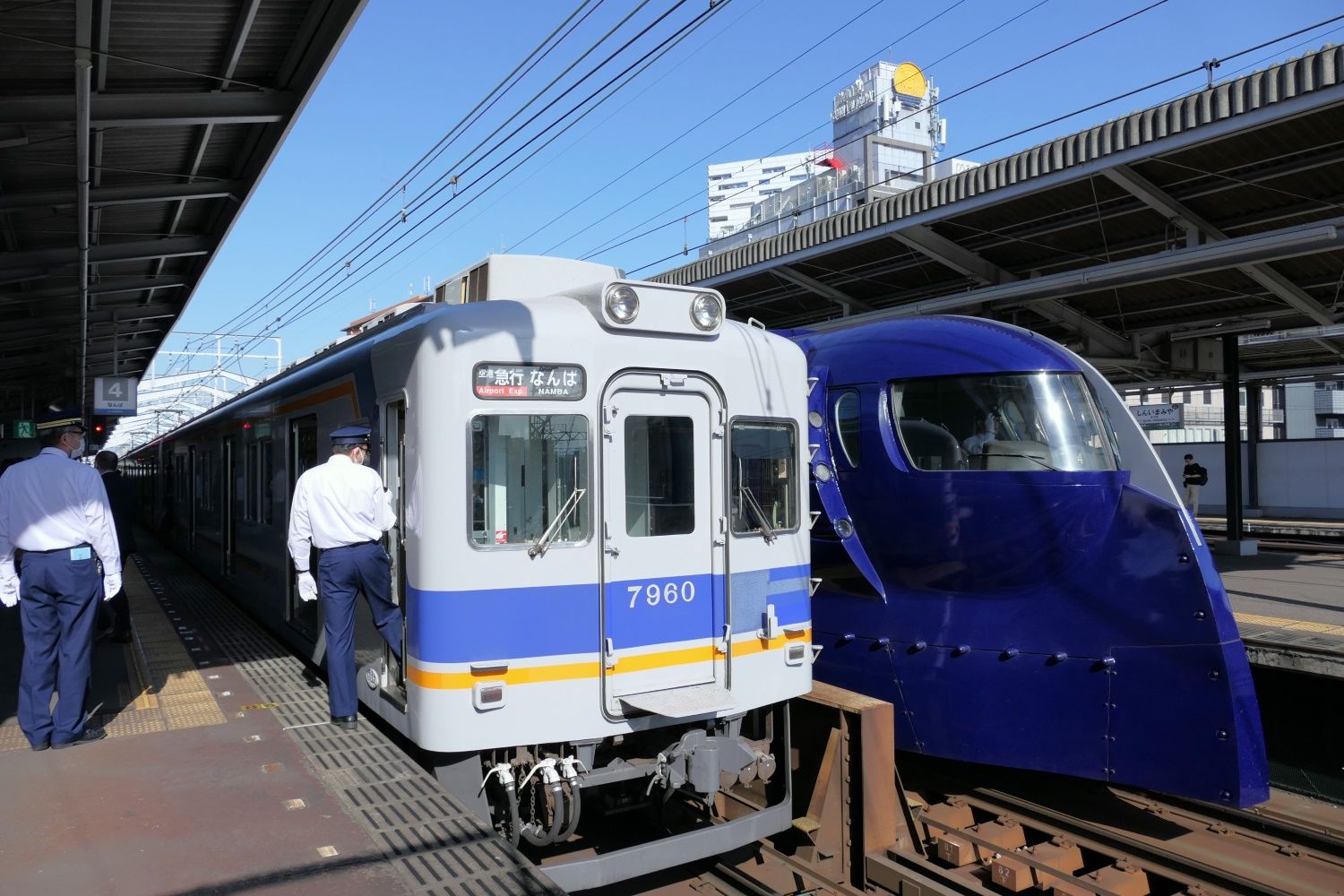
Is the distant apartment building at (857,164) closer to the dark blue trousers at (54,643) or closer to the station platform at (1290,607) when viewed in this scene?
the station platform at (1290,607)

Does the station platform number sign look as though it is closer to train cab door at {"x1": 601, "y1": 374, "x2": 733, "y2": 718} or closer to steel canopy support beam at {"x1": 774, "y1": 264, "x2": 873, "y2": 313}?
steel canopy support beam at {"x1": 774, "y1": 264, "x2": 873, "y2": 313}

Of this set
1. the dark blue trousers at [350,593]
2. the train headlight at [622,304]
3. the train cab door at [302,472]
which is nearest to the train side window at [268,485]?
the train cab door at [302,472]

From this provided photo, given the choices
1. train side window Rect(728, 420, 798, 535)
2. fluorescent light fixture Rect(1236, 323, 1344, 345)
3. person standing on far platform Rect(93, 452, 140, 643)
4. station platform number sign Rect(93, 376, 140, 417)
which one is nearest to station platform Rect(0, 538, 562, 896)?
train side window Rect(728, 420, 798, 535)

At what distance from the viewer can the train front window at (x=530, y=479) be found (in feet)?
15.8

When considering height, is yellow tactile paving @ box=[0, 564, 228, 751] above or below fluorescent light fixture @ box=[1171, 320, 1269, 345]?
below

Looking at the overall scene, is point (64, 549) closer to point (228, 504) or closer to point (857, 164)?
point (228, 504)

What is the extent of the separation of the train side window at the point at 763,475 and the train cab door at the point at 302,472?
327cm

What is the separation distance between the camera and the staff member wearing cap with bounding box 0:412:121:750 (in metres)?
5.14

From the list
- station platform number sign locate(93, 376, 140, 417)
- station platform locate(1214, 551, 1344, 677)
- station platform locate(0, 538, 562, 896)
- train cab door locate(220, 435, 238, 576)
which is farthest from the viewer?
station platform number sign locate(93, 376, 140, 417)

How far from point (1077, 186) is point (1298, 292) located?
3.87 meters

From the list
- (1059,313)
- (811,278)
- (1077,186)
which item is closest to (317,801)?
(1077,186)

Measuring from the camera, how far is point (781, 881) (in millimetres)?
5691

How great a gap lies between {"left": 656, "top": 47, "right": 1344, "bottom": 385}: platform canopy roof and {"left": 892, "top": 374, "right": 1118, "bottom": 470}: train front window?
2.73 m

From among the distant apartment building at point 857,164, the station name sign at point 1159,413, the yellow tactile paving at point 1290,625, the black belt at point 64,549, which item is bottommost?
the yellow tactile paving at point 1290,625
